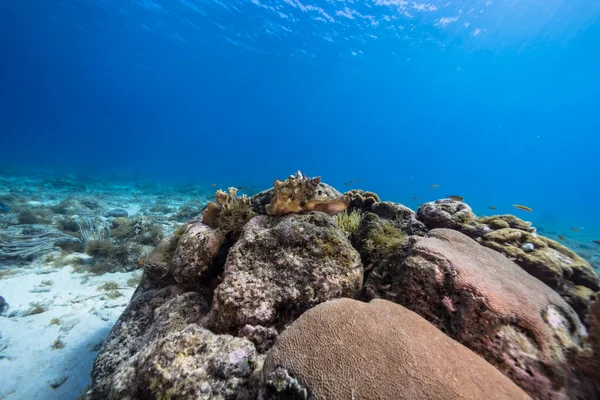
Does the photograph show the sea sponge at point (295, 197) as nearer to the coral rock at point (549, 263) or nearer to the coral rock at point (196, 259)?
the coral rock at point (196, 259)

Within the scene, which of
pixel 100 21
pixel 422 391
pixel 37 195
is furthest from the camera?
pixel 100 21

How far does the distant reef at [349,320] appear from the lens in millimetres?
1534

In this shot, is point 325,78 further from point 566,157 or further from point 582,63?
point 566,157

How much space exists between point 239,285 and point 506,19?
172ft

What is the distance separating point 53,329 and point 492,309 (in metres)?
7.00

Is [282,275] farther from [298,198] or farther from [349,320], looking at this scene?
[298,198]

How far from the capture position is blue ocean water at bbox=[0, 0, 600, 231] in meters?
34.1

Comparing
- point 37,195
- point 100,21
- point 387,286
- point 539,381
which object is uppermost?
point 100,21

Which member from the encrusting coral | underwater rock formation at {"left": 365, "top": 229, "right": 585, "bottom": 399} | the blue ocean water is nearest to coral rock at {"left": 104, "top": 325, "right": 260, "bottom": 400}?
underwater rock formation at {"left": 365, "top": 229, "right": 585, "bottom": 399}

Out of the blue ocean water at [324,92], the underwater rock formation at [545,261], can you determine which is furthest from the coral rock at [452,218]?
the blue ocean water at [324,92]

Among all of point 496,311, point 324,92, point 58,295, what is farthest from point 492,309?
point 324,92

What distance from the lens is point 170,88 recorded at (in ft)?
295

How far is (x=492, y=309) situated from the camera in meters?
2.00

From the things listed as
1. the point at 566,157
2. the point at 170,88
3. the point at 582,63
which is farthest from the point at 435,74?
the point at 566,157
